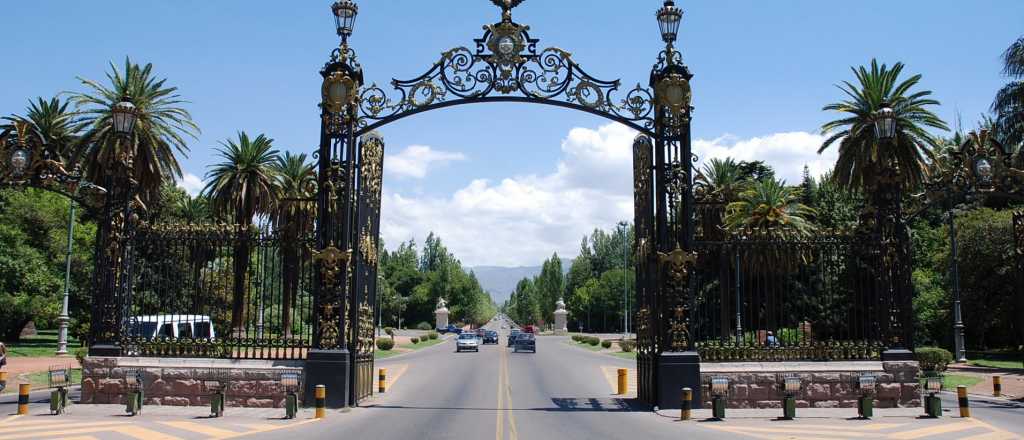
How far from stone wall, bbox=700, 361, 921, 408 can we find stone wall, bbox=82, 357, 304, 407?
376 inches

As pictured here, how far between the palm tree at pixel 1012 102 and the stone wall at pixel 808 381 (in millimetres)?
29965

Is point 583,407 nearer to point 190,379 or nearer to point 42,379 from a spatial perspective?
point 190,379

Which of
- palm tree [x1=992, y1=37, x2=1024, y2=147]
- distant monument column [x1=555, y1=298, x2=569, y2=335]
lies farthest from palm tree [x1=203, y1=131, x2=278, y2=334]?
distant monument column [x1=555, y1=298, x2=569, y2=335]

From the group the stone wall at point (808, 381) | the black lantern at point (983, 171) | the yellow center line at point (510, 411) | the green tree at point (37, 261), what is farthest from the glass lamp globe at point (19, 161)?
the green tree at point (37, 261)

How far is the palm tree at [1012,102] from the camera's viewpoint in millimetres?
42125

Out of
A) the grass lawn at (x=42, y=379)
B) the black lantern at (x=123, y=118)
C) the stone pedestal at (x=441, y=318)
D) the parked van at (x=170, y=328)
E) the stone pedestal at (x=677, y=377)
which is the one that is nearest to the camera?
the stone pedestal at (x=677, y=377)

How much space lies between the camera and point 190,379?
59.0ft

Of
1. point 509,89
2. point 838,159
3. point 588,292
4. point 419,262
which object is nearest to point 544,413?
point 509,89

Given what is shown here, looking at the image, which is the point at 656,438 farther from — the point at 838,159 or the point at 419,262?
the point at 419,262

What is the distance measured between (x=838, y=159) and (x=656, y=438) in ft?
76.0

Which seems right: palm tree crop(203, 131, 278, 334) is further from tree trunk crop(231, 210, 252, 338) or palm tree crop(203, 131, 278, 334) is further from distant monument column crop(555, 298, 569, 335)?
distant monument column crop(555, 298, 569, 335)

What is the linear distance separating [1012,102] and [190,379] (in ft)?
146

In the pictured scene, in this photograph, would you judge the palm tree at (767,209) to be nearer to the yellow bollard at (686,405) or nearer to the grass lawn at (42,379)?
the yellow bollard at (686,405)

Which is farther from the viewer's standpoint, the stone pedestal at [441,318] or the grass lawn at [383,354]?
the stone pedestal at [441,318]
